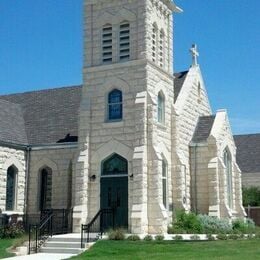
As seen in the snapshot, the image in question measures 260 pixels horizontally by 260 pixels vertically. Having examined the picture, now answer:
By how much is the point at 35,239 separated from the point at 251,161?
2597 centimetres

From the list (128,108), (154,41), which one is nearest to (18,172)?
(128,108)

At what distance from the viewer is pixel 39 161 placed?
97.5 feet

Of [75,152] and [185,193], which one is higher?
[75,152]

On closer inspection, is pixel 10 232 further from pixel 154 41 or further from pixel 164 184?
pixel 154 41

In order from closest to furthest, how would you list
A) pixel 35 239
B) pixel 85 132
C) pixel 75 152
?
1. pixel 35 239
2. pixel 85 132
3. pixel 75 152

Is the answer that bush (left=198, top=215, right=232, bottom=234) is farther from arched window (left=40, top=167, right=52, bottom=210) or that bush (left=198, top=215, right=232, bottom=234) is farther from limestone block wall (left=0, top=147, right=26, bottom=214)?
limestone block wall (left=0, top=147, right=26, bottom=214)

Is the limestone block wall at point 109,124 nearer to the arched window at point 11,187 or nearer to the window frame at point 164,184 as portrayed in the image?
the window frame at point 164,184

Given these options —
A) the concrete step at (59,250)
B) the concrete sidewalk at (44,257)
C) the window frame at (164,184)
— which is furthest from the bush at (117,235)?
the window frame at (164,184)

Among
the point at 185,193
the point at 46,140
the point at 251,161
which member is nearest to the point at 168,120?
the point at 185,193

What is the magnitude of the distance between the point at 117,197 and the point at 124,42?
25.9 ft

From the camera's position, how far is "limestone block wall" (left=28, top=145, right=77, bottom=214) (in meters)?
28.7

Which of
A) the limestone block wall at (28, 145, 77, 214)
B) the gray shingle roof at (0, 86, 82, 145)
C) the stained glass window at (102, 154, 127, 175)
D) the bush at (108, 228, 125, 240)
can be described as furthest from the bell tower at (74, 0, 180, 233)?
the gray shingle roof at (0, 86, 82, 145)

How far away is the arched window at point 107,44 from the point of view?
27.2m

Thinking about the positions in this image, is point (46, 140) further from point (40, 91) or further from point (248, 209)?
point (248, 209)
